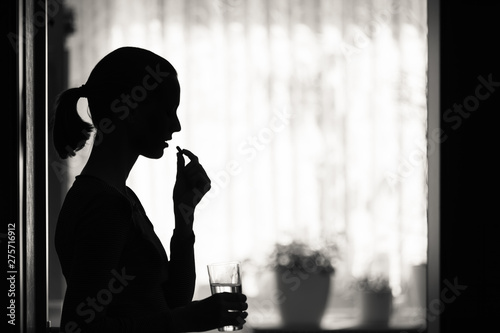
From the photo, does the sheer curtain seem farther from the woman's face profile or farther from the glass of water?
the woman's face profile

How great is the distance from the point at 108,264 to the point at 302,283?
2.26m

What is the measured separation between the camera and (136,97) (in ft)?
2.77

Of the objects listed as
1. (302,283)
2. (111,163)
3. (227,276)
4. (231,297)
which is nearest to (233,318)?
(231,297)

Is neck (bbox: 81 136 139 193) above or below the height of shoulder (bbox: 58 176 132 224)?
above

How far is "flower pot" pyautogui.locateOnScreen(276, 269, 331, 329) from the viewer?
2.93 meters

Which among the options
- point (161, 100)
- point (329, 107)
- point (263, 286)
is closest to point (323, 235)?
point (263, 286)

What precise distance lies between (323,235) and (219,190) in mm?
537

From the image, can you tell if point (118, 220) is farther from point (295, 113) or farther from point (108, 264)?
point (295, 113)

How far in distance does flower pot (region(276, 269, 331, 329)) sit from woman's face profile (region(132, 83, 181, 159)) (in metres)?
2.13

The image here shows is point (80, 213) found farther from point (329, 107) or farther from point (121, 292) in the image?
point (329, 107)

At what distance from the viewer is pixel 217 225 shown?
117 inches
